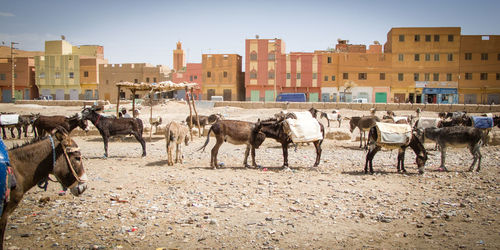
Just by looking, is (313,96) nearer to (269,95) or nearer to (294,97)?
(269,95)

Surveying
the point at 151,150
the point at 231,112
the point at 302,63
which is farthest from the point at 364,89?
the point at 151,150

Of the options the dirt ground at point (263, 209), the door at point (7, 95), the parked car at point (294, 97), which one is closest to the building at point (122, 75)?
the door at point (7, 95)

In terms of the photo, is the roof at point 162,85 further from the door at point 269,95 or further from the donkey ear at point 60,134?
the door at point 269,95

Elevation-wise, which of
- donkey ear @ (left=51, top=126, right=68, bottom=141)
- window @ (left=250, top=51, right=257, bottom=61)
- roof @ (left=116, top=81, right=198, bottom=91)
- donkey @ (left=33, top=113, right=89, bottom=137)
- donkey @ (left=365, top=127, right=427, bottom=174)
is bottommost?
donkey @ (left=365, top=127, right=427, bottom=174)

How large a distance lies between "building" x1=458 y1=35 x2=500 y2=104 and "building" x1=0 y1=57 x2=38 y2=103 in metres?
71.3

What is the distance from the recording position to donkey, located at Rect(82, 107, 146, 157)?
40.8 feet

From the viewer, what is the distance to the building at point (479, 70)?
50.0 m

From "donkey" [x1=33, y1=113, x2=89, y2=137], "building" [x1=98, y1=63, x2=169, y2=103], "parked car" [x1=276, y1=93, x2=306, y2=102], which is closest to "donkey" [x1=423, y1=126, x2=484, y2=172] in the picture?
"donkey" [x1=33, y1=113, x2=89, y2=137]

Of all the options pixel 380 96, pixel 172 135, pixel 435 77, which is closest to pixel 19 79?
pixel 380 96

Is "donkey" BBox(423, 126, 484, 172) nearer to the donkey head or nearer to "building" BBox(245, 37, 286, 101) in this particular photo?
the donkey head

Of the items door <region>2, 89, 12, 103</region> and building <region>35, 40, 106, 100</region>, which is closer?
door <region>2, 89, 12, 103</region>

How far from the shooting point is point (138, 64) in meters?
58.6

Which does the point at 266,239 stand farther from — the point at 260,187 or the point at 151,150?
the point at 151,150

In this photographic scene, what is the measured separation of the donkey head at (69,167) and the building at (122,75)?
5465 cm
